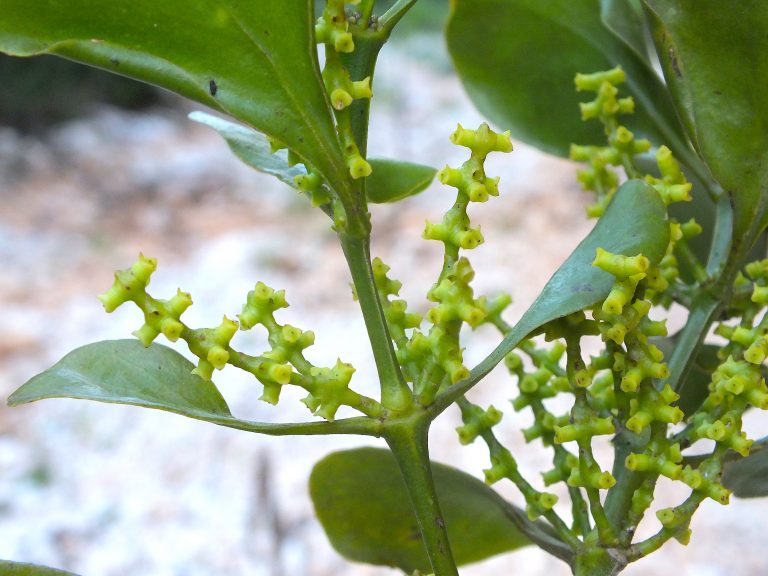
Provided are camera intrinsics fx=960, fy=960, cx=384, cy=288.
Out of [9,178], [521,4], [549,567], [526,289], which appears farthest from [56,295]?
[521,4]

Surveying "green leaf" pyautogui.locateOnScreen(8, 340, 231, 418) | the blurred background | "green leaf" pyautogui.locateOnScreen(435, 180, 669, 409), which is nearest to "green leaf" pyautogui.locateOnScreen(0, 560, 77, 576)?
"green leaf" pyautogui.locateOnScreen(8, 340, 231, 418)

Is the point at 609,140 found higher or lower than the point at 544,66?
lower

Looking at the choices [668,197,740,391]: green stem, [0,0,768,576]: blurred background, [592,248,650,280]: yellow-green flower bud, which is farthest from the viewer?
[0,0,768,576]: blurred background

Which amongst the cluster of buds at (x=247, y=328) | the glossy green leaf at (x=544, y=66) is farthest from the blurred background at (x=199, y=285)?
the cluster of buds at (x=247, y=328)

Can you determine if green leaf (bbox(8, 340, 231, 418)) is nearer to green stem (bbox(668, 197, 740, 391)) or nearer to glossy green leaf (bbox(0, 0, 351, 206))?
glossy green leaf (bbox(0, 0, 351, 206))

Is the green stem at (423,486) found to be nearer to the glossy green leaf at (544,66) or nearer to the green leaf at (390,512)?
the green leaf at (390,512)

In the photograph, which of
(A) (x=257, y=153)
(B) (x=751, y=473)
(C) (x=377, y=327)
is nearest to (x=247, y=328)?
(C) (x=377, y=327)

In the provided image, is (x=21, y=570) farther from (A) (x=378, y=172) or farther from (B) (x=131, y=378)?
(A) (x=378, y=172)
